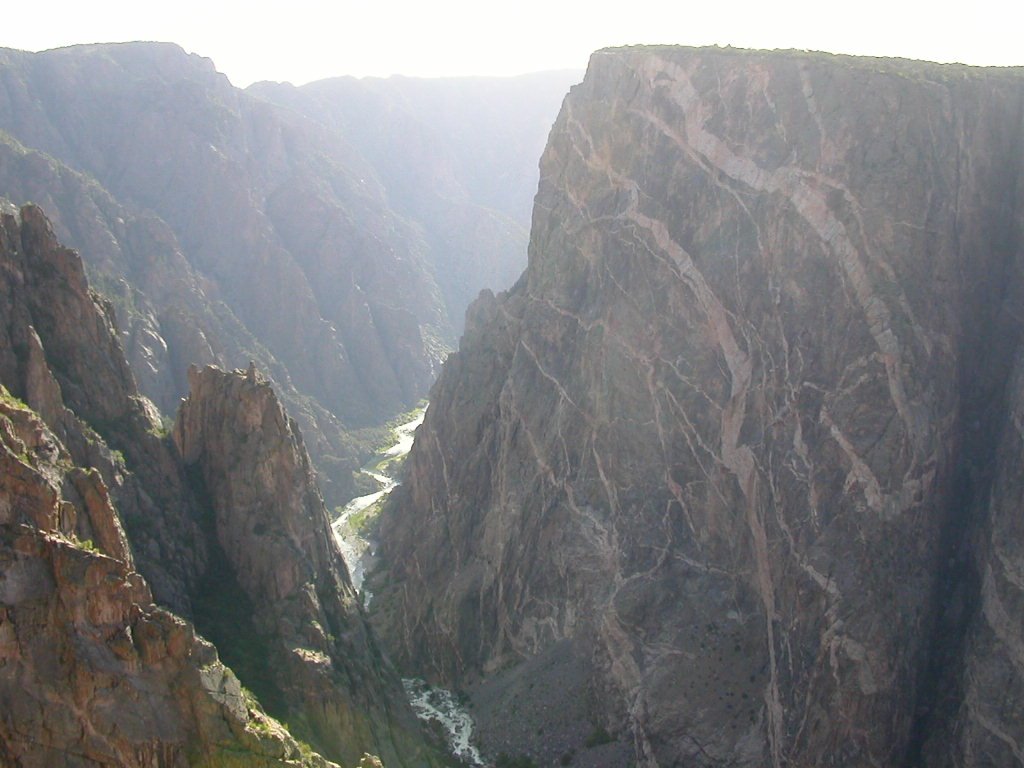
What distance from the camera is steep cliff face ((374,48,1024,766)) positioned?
5112cm

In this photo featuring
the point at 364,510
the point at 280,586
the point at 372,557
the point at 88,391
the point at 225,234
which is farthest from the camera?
the point at 225,234

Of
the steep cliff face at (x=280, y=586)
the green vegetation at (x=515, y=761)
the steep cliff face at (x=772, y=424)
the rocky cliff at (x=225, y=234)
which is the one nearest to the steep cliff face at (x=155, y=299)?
the rocky cliff at (x=225, y=234)

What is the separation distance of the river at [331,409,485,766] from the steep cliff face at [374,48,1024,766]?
3192 millimetres

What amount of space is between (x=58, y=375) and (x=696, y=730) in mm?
39916

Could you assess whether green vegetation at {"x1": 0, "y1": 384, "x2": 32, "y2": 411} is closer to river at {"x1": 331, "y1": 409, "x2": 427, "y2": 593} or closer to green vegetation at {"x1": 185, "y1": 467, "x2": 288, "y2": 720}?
green vegetation at {"x1": 185, "y1": 467, "x2": 288, "y2": 720}

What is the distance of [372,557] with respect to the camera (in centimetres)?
10131

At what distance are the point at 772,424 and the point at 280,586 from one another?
2956cm

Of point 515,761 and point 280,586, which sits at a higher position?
point 280,586

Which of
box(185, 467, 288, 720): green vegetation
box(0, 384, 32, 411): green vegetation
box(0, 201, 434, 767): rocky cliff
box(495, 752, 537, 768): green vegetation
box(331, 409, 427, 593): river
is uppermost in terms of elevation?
box(0, 384, 32, 411): green vegetation

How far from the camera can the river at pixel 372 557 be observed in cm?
6631

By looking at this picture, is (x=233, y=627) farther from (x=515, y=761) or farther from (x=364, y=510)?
(x=364, y=510)

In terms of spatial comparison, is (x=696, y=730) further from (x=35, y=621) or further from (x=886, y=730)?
(x=35, y=621)

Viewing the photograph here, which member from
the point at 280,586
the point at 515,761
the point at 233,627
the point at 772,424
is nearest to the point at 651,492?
the point at 772,424

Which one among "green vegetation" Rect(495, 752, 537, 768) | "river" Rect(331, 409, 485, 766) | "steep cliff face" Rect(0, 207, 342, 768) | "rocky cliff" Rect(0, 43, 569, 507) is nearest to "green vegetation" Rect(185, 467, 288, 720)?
"steep cliff face" Rect(0, 207, 342, 768)
